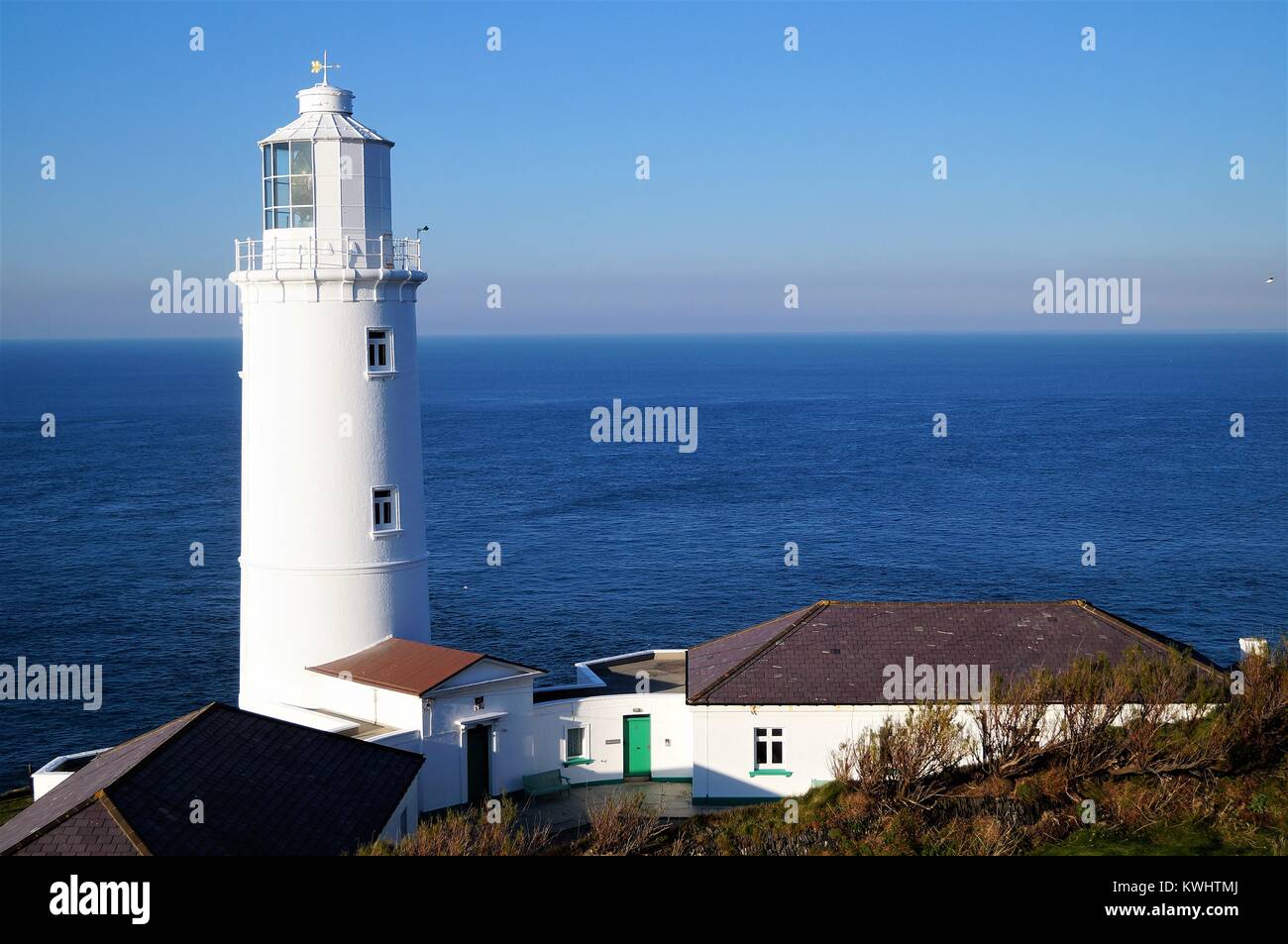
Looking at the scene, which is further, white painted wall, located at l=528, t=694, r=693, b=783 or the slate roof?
white painted wall, located at l=528, t=694, r=693, b=783

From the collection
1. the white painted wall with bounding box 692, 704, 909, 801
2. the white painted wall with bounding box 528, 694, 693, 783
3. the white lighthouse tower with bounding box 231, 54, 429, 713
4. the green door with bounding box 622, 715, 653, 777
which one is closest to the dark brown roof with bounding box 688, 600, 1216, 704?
the white painted wall with bounding box 692, 704, 909, 801

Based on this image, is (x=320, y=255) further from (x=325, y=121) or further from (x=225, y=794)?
(x=225, y=794)

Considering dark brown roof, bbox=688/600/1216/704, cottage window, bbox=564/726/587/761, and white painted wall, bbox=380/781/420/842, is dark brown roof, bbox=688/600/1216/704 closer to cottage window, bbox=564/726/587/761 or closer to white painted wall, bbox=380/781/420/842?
cottage window, bbox=564/726/587/761

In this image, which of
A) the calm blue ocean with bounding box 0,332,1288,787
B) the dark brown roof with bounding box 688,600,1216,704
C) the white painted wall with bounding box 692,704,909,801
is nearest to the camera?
the white painted wall with bounding box 692,704,909,801

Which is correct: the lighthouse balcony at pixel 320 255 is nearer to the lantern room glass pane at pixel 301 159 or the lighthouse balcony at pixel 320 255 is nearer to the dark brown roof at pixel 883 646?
the lantern room glass pane at pixel 301 159

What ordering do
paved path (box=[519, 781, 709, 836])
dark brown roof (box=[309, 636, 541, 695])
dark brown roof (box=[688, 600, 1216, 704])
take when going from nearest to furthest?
paved path (box=[519, 781, 709, 836])
dark brown roof (box=[309, 636, 541, 695])
dark brown roof (box=[688, 600, 1216, 704])
